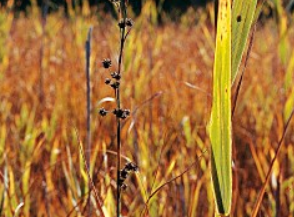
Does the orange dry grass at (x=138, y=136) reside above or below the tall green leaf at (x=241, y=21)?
below

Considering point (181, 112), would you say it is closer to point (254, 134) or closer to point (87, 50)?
point (254, 134)

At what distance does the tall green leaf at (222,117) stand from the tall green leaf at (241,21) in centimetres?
2

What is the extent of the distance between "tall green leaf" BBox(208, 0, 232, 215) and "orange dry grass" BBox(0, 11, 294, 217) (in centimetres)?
5

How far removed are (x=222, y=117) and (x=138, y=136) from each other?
72 centimetres

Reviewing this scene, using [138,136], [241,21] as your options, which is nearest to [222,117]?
[241,21]

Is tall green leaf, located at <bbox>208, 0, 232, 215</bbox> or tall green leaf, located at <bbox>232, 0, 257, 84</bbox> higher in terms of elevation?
tall green leaf, located at <bbox>232, 0, 257, 84</bbox>

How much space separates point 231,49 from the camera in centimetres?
50

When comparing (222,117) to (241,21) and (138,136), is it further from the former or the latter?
(138,136)

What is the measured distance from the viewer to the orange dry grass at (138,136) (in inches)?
34.6

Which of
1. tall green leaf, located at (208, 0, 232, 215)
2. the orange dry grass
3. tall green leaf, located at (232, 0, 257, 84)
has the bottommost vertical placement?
the orange dry grass

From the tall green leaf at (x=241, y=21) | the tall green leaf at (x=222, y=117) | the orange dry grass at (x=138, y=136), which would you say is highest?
the tall green leaf at (x=241, y=21)

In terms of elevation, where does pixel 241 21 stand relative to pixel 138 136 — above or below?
above

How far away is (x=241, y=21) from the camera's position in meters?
0.49

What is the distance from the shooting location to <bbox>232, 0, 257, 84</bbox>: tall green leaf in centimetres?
49
